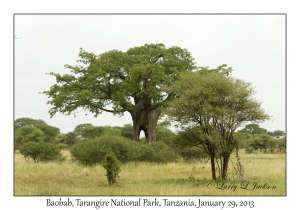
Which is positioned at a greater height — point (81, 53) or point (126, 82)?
point (81, 53)

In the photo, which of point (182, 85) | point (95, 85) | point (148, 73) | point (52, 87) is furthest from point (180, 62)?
point (182, 85)

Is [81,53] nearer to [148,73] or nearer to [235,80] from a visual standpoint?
[148,73]

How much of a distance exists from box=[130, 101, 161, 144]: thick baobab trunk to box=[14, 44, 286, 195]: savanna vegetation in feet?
0.31

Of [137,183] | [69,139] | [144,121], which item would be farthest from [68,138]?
[137,183]

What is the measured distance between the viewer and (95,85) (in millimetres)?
36500

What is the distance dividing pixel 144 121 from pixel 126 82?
4.84 meters

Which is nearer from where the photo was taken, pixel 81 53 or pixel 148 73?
pixel 148 73

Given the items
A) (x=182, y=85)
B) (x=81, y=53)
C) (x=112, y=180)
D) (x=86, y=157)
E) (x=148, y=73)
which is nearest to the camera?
(x=112, y=180)

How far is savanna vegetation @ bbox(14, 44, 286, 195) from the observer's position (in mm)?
18875

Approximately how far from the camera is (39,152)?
3438 cm

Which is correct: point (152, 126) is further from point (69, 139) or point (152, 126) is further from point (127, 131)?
point (69, 139)

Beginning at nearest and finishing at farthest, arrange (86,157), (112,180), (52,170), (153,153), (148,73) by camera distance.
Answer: (112,180) → (52,170) → (86,157) → (153,153) → (148,73)

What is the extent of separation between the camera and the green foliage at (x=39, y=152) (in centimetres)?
3388

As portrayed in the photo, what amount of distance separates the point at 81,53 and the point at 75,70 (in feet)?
5.53
